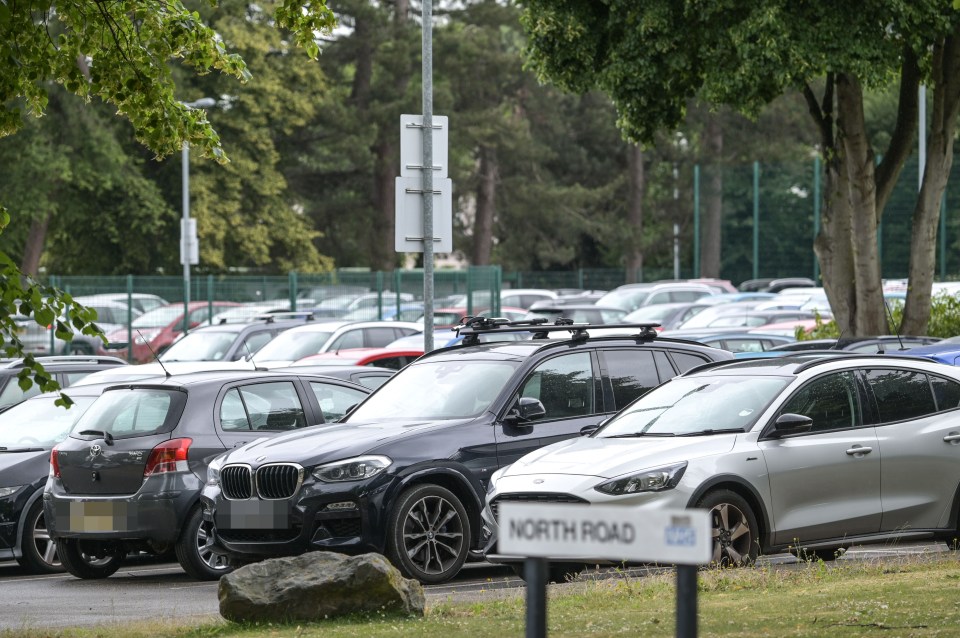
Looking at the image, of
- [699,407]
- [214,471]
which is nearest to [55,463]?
[214,471]

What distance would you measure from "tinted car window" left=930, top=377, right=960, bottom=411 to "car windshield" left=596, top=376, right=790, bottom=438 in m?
1.33

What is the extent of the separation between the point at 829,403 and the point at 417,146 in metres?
6.51

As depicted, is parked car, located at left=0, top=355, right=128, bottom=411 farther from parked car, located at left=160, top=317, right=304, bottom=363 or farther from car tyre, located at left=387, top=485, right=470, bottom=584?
parked car, located at left=160, top=317, right=304, bottom=363

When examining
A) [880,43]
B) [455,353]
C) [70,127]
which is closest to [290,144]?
[70,127]

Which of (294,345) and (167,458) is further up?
(294,345)

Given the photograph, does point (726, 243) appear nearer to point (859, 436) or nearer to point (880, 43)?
point (880, 43)

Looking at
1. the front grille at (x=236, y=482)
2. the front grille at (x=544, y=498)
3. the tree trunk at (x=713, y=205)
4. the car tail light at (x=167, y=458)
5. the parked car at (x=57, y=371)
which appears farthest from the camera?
the tree trunk at (x=713, y=205)

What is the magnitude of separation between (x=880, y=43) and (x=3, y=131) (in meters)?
11.1

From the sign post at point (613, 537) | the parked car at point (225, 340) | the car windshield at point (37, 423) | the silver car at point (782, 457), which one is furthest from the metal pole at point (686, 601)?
the parked car at point (225, 340)

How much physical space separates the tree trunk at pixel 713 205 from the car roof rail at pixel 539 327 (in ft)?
142

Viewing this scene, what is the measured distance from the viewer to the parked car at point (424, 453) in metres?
10.2

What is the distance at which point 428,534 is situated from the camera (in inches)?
409

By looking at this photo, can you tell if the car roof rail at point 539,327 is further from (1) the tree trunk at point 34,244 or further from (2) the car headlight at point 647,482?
(1) the tree trunk at point 34,244

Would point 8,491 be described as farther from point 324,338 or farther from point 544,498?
point 324,338
